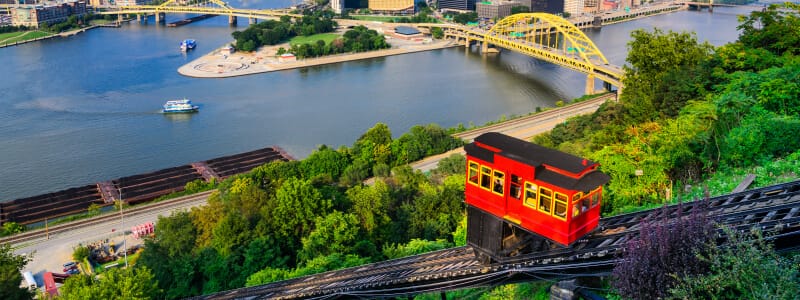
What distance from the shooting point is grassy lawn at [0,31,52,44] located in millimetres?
64475

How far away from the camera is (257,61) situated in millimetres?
56625

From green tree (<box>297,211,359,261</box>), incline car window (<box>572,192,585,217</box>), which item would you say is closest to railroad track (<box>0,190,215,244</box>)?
green tree (<box>297,211,359,261</box>)

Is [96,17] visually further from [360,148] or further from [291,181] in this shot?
[291,181]

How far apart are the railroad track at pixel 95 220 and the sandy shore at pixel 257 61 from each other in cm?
2693

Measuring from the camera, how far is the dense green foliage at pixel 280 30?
62309mm

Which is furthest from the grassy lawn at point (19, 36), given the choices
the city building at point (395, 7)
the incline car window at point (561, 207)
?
the incline car window at point (561, 207)

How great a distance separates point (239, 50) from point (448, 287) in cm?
5536

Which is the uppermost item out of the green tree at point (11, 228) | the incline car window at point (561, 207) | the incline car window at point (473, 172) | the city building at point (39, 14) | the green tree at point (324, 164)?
the city building at point (39, 14)

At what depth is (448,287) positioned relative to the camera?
922 centimetres

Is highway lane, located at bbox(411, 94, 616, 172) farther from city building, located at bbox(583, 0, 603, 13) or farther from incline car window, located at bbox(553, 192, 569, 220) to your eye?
city building, located at bbox(583, 0, 603, 13)

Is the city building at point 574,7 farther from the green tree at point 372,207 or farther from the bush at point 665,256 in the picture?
the bush at point 665,256

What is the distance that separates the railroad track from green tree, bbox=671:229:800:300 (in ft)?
70.9

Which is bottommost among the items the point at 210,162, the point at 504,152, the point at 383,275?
the point at 210,162

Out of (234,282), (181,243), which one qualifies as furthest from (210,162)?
(234,282)
